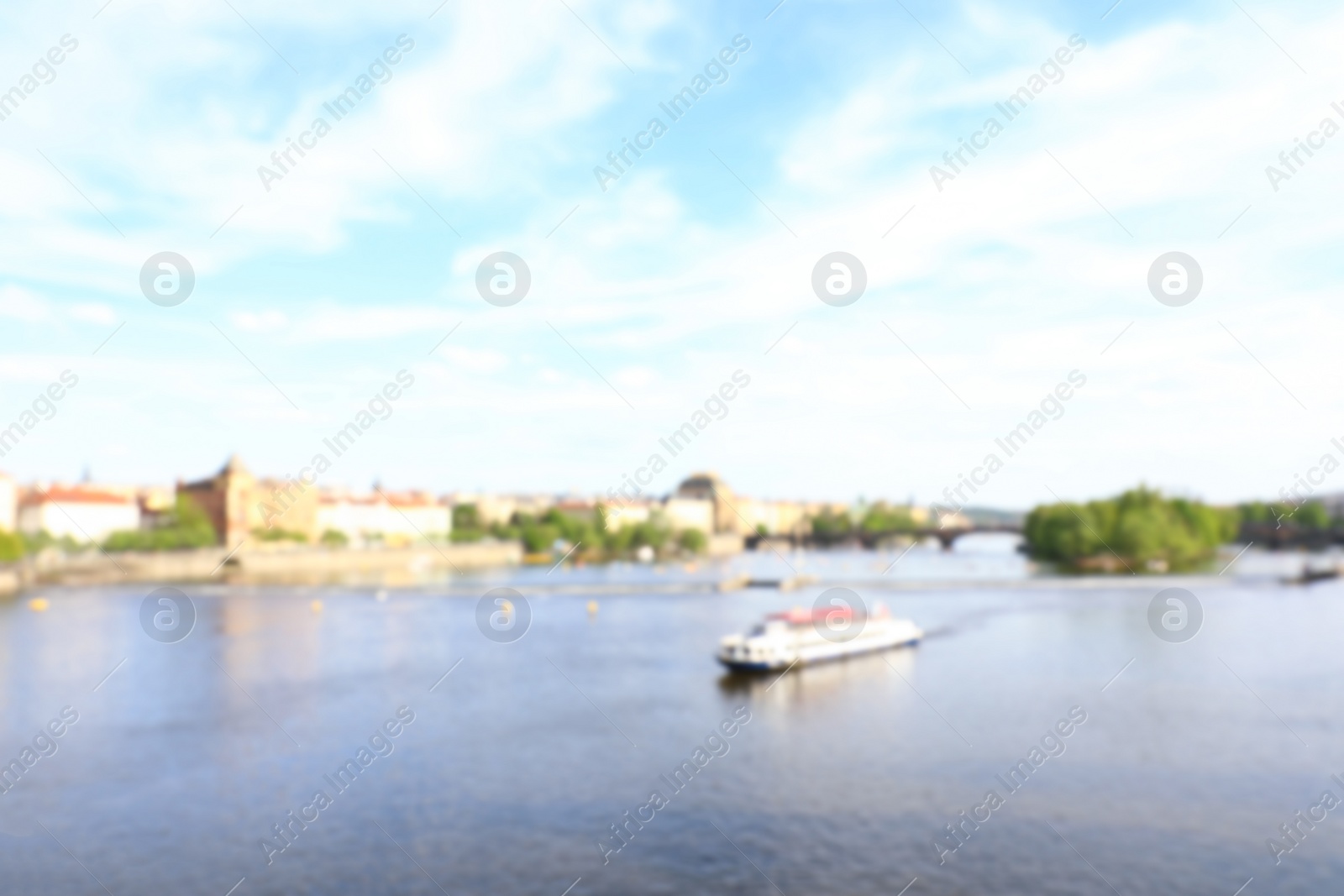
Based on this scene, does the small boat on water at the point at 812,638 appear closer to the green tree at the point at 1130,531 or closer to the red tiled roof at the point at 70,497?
the green tree at the point at 1130,531

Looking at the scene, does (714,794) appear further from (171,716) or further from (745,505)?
(745,505)

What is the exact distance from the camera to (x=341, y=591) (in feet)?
200

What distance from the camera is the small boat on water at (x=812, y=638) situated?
1228 inches

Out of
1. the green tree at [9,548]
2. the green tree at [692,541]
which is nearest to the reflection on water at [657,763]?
the green tree at [9,548]

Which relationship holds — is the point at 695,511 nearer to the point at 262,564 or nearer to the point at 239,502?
the point at 239,502

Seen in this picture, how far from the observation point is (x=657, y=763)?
20.0m

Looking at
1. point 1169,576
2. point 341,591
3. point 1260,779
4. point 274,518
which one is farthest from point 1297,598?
point 274,518

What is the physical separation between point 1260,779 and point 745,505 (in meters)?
146

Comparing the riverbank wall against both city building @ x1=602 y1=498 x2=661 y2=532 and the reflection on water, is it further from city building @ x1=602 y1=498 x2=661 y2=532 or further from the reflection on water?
the reflection on water

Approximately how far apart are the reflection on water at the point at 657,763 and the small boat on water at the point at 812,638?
2.01 ft

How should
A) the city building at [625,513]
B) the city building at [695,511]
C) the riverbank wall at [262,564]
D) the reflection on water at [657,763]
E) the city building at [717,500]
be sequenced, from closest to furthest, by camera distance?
the reflection on water at [657,763] < the riverbank wall at [262,564] < the city building at [625,513] < the city building at [695,511] < the city building at [717,500]

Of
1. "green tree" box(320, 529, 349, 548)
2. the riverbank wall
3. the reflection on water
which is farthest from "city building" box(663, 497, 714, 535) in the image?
the reflection on water

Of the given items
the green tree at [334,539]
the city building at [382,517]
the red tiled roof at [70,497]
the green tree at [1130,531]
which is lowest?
the green tree at [1130,531]

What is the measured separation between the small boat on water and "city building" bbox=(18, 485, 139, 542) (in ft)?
229
